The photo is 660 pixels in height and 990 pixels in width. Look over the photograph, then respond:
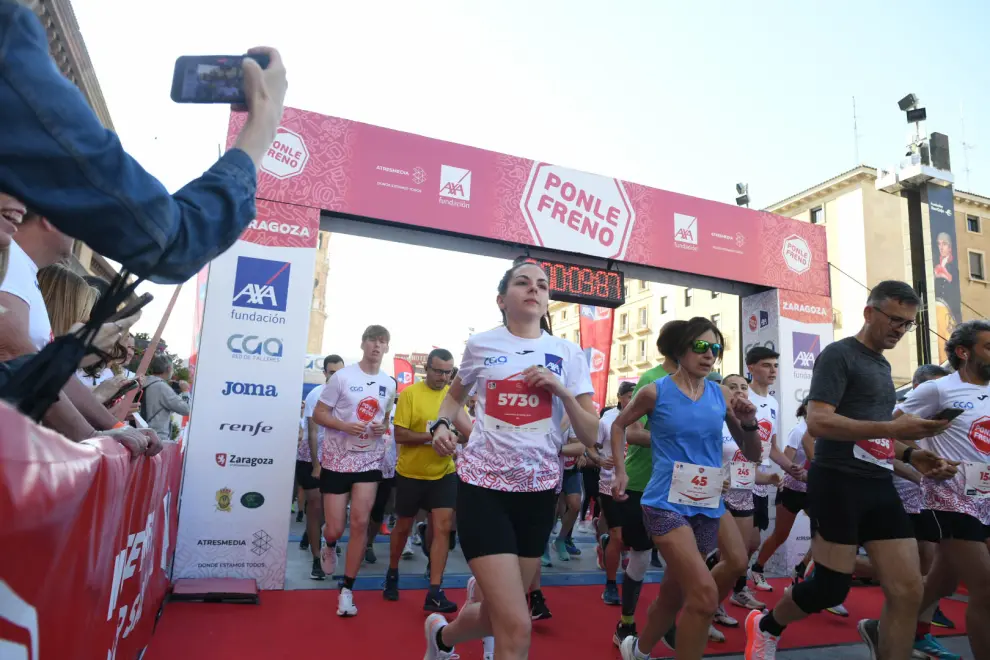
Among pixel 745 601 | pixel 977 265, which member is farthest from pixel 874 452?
pixel 977 265

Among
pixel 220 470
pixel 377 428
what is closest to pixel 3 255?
pixel 377 428

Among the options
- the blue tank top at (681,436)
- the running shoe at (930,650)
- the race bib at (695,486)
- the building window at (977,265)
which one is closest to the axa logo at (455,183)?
the blue tank top at (681,436)

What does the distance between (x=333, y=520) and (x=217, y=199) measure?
507 centimetres

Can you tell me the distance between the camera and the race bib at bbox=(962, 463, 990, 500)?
391cm

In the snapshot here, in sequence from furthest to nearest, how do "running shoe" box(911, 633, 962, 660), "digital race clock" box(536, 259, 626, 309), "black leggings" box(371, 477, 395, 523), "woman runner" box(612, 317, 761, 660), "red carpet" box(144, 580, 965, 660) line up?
"digital race clock" box(536, 259, 626, 309) < "black leggings" box(371, 477, 395, 523) < "running shoe" box(911, 633, 962, 660) < "red carpet" box(144, 580, 965, 660) < "woman runner" box(612, 317, 761, 660)

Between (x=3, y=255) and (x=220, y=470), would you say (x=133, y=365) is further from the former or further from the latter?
A: (x=3, y=255)

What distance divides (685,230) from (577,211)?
162 cm

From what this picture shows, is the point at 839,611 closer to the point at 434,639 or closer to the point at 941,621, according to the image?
the point at 941,621

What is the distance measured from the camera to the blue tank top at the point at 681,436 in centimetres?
360

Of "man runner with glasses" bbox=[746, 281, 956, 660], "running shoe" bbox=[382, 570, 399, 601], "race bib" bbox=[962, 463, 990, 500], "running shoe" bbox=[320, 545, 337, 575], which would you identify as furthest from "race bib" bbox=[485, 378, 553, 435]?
"running shoe" bbox=[320, 545, 337, 575]

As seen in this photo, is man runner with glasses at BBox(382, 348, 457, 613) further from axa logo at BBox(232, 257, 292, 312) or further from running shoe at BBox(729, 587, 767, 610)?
running shoe at BBox(729, 587, 767, 610)

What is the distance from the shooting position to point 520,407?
3.21 meters

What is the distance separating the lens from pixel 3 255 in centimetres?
157

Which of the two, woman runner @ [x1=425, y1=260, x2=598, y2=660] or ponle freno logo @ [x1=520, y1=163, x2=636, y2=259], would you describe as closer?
woman runner @ [x1=425, y1=260, x2=598, y2=660]
